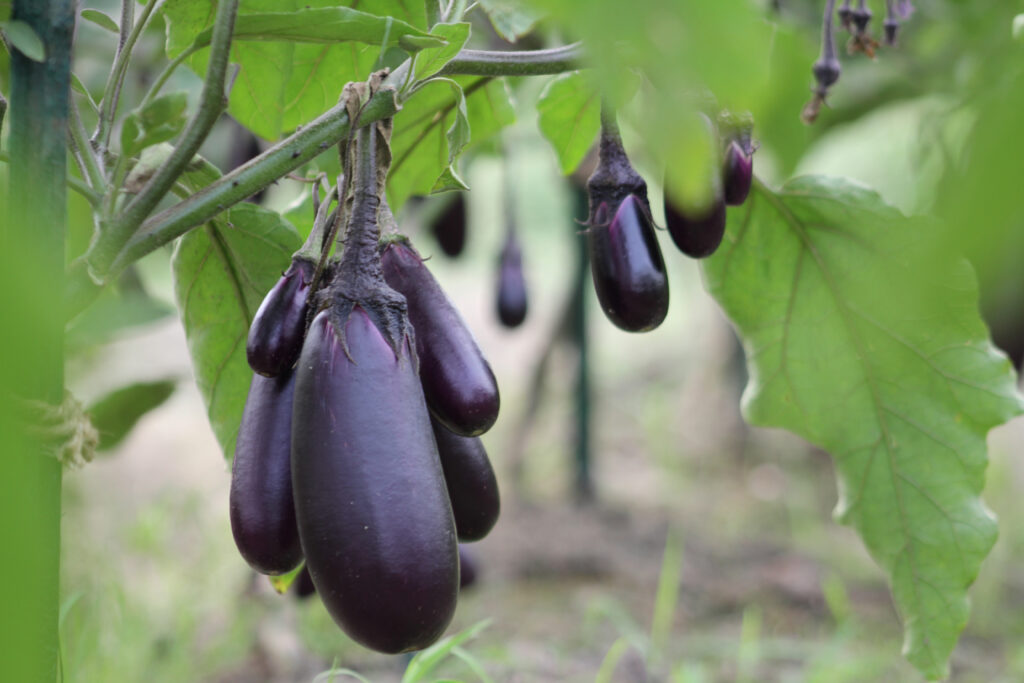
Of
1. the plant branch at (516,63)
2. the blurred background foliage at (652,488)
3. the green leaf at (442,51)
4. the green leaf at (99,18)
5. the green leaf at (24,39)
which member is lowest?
the blurred background foliage at (652,488)

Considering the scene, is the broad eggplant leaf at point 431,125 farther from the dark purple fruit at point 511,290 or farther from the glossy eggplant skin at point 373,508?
the dark purple fruit at point 511,290

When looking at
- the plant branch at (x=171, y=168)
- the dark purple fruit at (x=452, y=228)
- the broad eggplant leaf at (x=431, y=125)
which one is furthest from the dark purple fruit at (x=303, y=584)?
the dark purple fruit at (x=452, y=228)

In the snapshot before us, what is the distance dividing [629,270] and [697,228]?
54 mm

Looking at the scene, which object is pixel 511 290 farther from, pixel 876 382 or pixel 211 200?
pixel 211 200

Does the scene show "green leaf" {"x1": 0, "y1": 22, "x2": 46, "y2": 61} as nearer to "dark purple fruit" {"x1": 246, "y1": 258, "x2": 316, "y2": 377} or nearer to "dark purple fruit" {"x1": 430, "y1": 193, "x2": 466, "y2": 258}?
"dark purple fruit" {"x1": 246, "y1": 258, "x2": 316, "y2": 377}

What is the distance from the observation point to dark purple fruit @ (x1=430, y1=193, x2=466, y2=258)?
1.39m

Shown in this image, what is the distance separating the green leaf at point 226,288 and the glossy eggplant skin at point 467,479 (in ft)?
0.60

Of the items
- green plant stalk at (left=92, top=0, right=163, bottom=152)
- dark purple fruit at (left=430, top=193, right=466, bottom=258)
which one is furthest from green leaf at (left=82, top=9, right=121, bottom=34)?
dark purple fruit at (left=430, top=193, right=466, bottom=258)

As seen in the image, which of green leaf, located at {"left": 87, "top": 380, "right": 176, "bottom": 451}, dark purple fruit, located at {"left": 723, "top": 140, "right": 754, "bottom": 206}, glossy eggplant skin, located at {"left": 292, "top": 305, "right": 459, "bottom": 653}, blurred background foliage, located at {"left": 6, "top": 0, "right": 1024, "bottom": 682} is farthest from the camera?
green leaf, located at {"left": 87, "top": 380, "right": 176, "bottom": 451}

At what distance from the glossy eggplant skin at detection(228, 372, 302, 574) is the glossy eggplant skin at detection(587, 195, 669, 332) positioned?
7.4 inches

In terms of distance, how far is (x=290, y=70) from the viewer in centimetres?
59

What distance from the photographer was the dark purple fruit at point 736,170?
1.91 feet

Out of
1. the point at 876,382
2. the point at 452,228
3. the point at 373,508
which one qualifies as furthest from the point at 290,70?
the point at 452,228

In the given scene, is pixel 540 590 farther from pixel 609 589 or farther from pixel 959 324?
pixel 959 324
